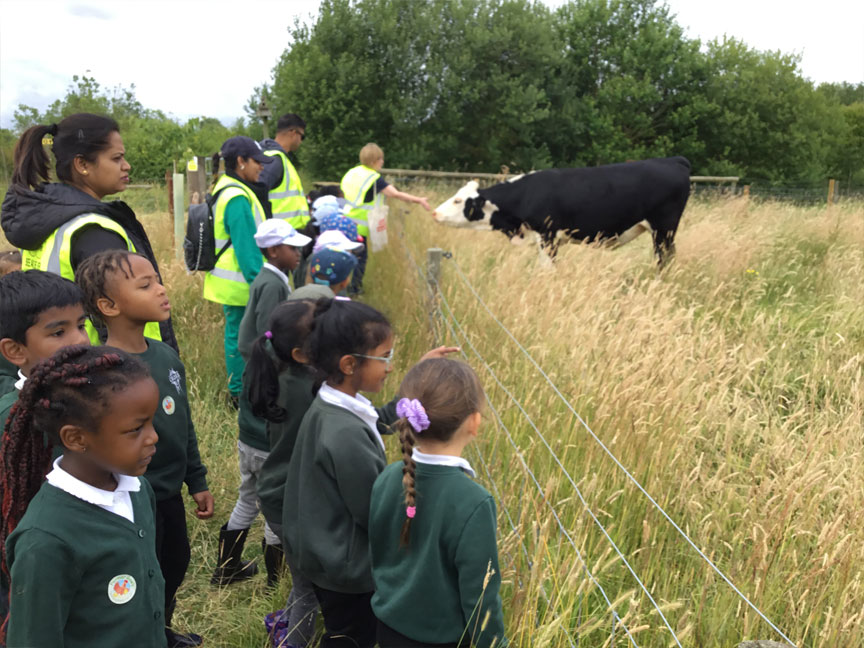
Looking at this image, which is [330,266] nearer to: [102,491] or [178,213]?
[102,491]

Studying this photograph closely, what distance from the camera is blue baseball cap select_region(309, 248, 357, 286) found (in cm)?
370

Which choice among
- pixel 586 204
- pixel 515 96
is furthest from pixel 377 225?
pixel 515 96

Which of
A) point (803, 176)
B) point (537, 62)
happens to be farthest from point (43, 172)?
point (803, 176)

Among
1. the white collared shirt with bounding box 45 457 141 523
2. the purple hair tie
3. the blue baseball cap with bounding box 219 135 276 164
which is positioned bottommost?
the white collared shirt with bounding box 45 457 141 523

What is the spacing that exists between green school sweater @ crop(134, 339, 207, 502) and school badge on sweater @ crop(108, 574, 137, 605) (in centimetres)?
75

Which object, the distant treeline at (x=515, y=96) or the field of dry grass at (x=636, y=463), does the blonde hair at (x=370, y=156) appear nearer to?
the field of dry grass at (x=636, y=463)

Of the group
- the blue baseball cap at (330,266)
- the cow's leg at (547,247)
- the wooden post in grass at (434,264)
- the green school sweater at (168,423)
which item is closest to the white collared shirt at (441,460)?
the green school sweater at (168,423)

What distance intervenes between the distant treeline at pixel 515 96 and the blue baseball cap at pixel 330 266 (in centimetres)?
2026

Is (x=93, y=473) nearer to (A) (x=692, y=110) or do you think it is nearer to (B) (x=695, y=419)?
(B) (x=695, y=419)

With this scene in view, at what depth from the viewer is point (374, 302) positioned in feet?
20.7

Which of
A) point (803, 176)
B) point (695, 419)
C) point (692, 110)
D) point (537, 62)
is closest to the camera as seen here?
point (695, 419)

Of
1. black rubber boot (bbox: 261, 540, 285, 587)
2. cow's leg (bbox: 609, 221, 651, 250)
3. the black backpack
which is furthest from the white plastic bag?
black rubber boot (bbox: 261, 540, 285, 587)

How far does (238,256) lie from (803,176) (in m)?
34.3

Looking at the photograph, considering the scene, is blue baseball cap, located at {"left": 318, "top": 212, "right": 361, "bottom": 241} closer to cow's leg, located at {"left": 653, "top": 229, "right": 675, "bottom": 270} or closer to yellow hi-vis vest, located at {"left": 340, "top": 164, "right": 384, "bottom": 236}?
yellow hi-vis vest, located at {"left": 340, "top": 164, "right": 384, "bottom": 236}
